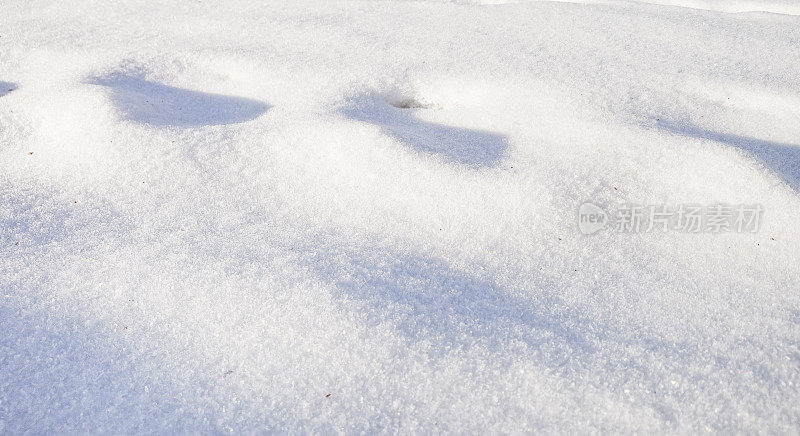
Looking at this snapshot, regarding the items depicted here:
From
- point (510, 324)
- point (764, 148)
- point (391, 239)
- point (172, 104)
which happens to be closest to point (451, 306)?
point (510, 324)

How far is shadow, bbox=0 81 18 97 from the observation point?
73.8 inches

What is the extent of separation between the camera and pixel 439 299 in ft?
3.65

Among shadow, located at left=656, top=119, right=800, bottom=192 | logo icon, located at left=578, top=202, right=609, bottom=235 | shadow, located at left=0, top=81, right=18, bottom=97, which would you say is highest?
shadow, located at left=0, top=81, right=18, bottom=97

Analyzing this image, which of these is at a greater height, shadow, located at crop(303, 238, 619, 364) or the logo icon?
the logo icon

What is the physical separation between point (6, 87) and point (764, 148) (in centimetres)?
260

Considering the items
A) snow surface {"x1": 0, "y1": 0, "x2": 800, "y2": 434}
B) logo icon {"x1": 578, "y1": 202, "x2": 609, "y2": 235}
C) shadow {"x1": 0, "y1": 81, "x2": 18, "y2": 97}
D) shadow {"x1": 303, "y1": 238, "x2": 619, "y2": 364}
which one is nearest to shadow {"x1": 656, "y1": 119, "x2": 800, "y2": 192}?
snow surface {"x1": 0, "y1": 0, "x2": 800, "y2": 434}

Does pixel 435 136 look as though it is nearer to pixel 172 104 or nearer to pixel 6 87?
pixel 172 104

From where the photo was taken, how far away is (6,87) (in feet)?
6.30

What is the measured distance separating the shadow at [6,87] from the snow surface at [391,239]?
2 centimetres

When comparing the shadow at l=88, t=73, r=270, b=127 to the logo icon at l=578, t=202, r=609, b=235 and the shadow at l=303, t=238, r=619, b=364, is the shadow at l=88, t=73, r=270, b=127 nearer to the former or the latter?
the shadow at l=303, t=238, r=619, b=364

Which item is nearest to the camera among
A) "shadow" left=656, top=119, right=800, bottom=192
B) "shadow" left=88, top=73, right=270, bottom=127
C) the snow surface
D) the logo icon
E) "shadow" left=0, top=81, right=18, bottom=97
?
the snow surface

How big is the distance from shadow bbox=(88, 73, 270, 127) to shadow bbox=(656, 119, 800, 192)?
141cm

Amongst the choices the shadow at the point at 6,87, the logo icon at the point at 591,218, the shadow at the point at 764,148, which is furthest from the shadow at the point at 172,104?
the shadow at the point at 764,148

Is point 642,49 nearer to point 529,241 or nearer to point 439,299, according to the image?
point 529,241
